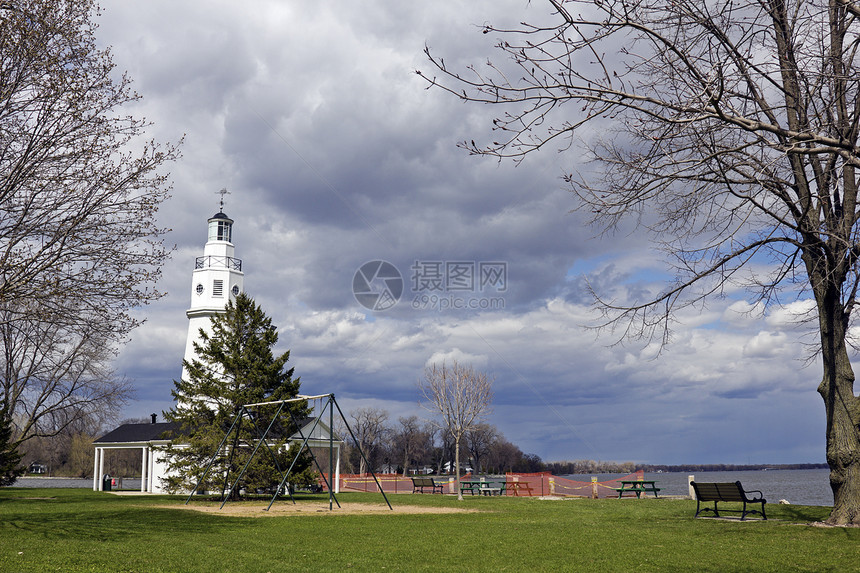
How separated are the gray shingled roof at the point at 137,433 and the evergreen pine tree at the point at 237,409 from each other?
42.6 feet

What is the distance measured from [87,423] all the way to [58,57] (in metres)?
32.9

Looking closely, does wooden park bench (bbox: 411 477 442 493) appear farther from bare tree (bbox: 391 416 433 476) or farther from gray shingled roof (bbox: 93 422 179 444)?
bare tree (bbox: 391 416 433 476)

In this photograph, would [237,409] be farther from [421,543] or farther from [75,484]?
[75,484]

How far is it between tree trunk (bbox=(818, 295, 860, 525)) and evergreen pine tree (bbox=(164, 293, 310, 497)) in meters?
19.3

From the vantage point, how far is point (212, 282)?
1499 inches

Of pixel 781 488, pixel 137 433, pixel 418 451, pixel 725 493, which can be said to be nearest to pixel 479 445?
pixel 418 451

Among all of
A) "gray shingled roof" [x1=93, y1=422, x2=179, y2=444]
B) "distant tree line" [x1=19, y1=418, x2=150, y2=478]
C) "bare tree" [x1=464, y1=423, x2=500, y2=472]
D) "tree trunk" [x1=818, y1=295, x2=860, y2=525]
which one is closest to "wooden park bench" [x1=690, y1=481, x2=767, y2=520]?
"tree trunk" [x1=818, y1=295, x2=860, y2=525]

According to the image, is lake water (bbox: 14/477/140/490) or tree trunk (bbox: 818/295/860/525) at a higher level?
tree trunk (bbox: 818/295/860/525)

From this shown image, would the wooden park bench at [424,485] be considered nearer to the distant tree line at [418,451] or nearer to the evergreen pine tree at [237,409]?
the evergreen pine tree at [237,409]

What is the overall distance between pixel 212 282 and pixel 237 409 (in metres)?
11.4

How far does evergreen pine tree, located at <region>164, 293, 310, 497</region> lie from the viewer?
92.2ft

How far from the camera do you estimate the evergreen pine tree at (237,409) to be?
28.1 m

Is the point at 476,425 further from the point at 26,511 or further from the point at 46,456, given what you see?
the point at 46,456

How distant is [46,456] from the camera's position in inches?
3378
